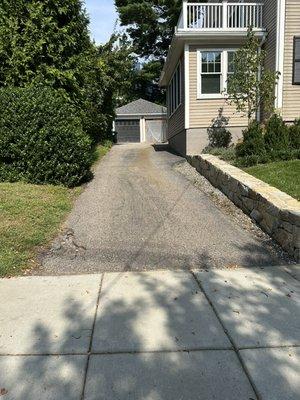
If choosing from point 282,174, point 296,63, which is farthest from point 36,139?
point 296,63

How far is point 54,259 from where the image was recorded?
203 inches

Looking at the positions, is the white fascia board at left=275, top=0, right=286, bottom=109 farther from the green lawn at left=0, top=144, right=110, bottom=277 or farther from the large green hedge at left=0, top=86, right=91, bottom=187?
the green lawn at left=0, top=144, right=110, bottom=277

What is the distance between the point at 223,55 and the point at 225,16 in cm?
125

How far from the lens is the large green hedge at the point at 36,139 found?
8.23 meters

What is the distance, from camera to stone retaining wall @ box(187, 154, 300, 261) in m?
5.29

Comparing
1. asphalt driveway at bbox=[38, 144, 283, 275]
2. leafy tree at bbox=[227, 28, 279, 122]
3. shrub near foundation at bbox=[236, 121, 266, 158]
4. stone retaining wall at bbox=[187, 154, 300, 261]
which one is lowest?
asphalt driveway at bbox=[38, 144, 283, 275]

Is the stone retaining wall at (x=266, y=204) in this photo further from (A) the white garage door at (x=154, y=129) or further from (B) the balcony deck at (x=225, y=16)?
(A) the white garage door at (x=154, y=129)

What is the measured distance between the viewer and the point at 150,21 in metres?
38.9

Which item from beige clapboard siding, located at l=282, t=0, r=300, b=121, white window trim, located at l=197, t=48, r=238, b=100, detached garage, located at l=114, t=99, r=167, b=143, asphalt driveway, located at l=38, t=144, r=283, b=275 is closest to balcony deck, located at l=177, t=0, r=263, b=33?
white window trim, located at l=197, t=48, r=238, b=100

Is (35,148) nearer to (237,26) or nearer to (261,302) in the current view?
(261,302)

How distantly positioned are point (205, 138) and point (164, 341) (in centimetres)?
1113

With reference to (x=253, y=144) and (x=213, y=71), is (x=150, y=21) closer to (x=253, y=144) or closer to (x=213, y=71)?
(x=213, y=71)

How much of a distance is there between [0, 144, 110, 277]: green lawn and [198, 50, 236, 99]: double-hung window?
7.28m

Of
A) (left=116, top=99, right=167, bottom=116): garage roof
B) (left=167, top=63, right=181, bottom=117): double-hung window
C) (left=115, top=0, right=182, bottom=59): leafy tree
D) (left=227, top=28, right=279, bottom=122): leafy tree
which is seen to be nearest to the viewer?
(left=227, top=28, right=279, bottom=122): leafy tree
